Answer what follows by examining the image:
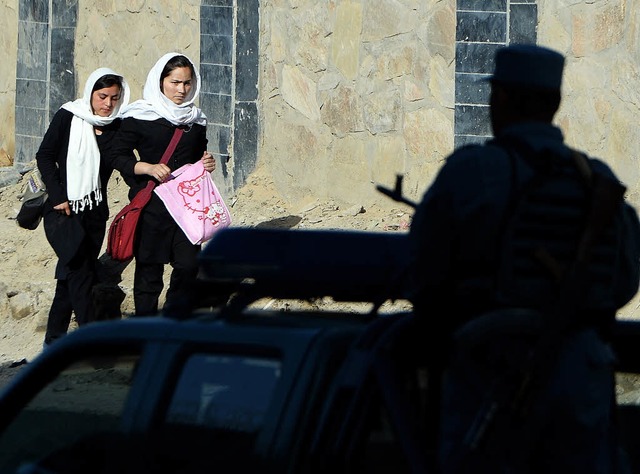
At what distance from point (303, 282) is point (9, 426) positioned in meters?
0.76

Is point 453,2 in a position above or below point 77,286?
above

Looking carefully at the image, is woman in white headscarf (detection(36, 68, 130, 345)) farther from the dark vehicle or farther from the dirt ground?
the dark vehicle

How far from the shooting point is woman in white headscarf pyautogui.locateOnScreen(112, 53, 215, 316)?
325 inches

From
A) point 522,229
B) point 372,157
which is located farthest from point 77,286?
point 522,229

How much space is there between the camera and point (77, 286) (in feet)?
27.3

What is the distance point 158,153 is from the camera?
8305mm

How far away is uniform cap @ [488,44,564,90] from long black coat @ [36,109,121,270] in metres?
5.26

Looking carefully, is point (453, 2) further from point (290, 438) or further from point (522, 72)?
point (290, 438)

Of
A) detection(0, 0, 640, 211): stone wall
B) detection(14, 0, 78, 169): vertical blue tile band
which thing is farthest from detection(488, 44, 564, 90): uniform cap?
detection(14, 0, 78, 169): vertical blue tile band

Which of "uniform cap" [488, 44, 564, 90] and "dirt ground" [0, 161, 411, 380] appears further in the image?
"dirt ground" [0, 161, 411, 380]

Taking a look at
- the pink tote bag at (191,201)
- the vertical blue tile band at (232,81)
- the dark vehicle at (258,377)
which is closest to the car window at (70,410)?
the dark vehicle at (258,377)

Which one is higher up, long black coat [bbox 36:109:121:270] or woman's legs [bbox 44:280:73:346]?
long black coat [bbox 36:109:121:270]

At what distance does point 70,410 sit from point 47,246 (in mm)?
7001

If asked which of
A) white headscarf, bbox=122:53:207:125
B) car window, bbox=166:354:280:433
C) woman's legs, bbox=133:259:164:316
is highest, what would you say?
white headscarf, bbox=122:53:207:125
